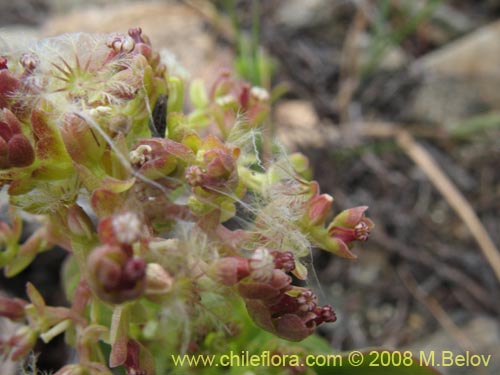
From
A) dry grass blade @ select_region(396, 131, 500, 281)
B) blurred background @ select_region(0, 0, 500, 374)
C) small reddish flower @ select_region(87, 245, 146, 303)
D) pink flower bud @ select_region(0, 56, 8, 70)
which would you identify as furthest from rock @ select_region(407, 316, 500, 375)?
pink flower bud @ select_region(0, 56, 8, 70)

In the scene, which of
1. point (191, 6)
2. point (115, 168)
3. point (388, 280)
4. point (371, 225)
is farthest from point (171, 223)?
point (191, 6)

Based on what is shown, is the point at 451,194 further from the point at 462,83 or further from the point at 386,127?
the point at 462,83

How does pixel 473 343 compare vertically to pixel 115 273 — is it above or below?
below

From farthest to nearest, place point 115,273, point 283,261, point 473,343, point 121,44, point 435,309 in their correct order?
point 435,309 < point 473,343 < point 121,44 < point 283,261 < point 115,273

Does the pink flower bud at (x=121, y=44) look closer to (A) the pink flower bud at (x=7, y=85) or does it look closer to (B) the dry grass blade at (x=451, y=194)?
(A) the pink flower bud at (x=7, y=85)

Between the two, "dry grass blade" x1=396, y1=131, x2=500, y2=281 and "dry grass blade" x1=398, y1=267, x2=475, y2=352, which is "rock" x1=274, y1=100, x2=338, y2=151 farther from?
"dry grass blade" x1=398, y1=267, x2=475, y2=352

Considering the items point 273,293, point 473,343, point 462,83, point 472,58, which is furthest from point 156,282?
point 472,58

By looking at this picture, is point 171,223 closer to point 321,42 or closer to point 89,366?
point 89,366
